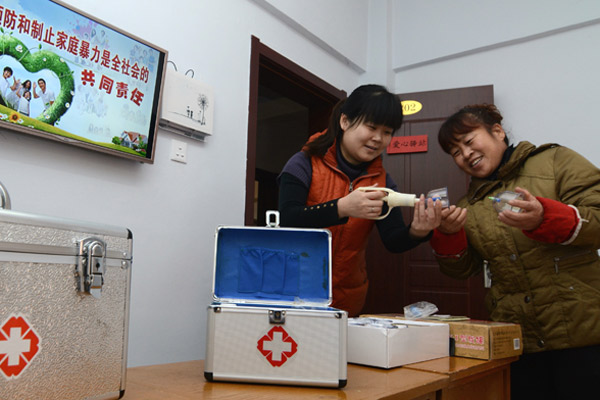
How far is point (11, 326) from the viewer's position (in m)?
0.69

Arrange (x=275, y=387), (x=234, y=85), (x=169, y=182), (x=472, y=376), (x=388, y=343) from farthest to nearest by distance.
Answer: (x=234, y=85)
(x=169, y=182)
(x=472, y=376)
(x=388, y=343)
(x=275, y=387)

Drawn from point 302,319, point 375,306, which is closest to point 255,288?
point 302,319

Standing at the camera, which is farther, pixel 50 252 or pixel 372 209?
pixel 372 209

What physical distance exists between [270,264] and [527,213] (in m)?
0.75

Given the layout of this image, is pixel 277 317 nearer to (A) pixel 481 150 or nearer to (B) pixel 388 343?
(B) pixel 388 343

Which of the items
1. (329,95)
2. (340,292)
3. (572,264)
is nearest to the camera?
(572,264)

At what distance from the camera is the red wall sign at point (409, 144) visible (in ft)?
10.3

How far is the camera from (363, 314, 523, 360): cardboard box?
4.43 ft

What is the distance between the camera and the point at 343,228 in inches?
67.0

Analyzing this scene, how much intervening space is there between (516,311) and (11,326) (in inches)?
56.3

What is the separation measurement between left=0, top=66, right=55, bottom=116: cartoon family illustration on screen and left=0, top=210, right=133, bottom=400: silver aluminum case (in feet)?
2.83

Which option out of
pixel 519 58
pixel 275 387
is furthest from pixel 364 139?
pixel 519 58

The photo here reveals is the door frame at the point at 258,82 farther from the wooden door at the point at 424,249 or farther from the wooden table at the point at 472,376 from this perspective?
the wooden table at the point at 472,376

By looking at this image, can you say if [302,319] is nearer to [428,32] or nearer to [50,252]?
[50,252]
